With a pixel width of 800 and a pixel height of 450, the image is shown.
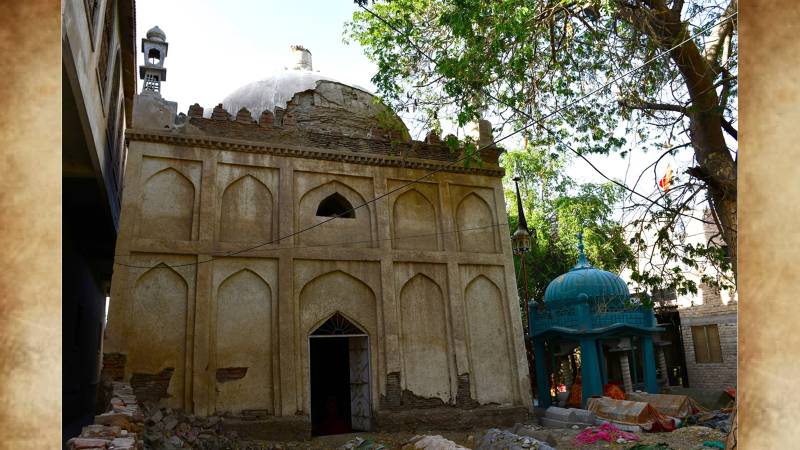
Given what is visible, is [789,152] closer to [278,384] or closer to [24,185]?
[24,185]

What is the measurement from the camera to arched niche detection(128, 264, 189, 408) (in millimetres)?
9383

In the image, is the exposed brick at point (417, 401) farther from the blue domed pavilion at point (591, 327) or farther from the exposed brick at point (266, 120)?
the exposed brick at point (266, 120)

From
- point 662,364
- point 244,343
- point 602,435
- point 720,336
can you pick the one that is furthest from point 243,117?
point 720,336

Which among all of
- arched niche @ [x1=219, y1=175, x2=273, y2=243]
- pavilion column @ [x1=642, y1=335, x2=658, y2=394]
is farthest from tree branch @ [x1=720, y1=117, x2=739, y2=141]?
pavilion column @ [x1=642, y1=335, x2=658, y2=394]

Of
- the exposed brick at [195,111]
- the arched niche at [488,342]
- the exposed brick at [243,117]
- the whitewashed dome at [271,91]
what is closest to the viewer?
the exposed brick at [195,111]

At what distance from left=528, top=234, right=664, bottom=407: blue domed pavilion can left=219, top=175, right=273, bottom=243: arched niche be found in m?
8.00

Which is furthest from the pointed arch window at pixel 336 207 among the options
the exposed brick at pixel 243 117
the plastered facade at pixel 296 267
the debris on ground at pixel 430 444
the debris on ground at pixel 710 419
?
the debris on ground at pixel 710 419

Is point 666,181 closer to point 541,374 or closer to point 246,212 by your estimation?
point 246,212

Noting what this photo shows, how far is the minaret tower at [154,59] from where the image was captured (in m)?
12.3

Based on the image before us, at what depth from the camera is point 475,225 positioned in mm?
12734

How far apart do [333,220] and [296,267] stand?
1276 millimetres

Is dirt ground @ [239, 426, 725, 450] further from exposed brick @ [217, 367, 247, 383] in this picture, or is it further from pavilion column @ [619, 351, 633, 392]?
pavilion column @ [619, 351, 633, 392]

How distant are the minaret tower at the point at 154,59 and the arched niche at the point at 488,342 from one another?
799 centimetres

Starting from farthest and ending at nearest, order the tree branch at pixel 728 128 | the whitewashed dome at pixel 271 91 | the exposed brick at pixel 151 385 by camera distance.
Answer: the whitewashed dome at pixel 271 91
the exposed brick at pixel 151 385
the tree branch at pixel 728 128
